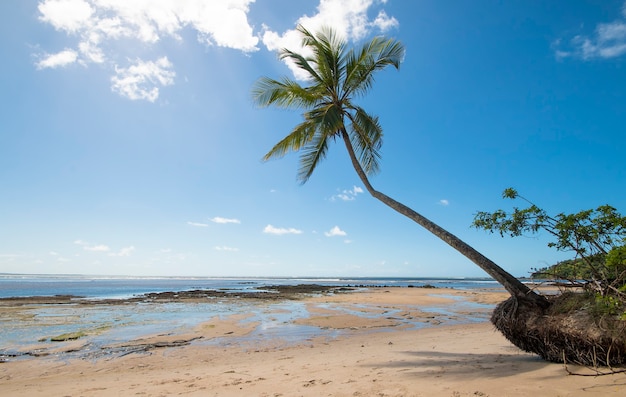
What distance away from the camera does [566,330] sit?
5.83 m

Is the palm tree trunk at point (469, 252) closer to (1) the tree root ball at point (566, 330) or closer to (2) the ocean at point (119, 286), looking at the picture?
(1) the tree root ball at point (566, 330)

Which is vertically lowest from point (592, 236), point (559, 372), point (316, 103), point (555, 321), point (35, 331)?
point (35, 331)

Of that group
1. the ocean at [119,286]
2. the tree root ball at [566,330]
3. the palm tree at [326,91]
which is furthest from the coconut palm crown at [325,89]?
the ocean at [119,286]

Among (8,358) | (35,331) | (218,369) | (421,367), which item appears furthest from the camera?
(35,331)

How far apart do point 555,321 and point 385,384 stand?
10.7ft

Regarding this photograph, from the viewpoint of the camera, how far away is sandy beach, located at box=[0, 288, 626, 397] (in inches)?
209

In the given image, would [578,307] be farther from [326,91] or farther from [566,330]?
[326,91]

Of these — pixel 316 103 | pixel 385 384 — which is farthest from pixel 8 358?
pixel 316 103

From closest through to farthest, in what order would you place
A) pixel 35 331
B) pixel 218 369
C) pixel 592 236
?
pixel 592 236 < pixel 218 369 < pixel 35 331

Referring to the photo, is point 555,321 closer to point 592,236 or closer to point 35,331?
point 592,236

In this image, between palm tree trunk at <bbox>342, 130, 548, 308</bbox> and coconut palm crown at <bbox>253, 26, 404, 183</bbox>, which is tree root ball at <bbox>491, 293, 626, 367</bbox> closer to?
palm tree trunk at <bbox>342, 130, 548, 308</bbox>

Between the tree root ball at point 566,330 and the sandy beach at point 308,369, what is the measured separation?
258mm

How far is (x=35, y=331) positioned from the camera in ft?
43.4

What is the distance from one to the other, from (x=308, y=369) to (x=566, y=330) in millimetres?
4787
